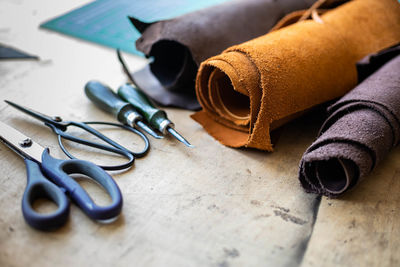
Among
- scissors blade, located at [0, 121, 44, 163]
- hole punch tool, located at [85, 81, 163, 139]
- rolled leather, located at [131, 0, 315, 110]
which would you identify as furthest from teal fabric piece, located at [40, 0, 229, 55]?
scissors blade, located at [0, 121, 44, 163]

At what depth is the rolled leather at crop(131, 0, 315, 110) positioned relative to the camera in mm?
1092

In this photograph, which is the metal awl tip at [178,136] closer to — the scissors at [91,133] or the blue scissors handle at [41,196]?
the scissors at [91,133]

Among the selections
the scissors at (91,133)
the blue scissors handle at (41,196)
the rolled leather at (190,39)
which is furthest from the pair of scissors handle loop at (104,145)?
the rolled leather at (190,39)

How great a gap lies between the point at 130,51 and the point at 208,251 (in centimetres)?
91

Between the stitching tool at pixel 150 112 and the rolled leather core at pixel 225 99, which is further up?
the stitching tool at pixel 150 112

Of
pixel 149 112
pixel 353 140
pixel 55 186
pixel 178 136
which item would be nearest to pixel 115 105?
pixel 149 112

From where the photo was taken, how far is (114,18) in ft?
5.33

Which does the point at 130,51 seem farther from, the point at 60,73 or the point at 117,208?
the point at 117,208

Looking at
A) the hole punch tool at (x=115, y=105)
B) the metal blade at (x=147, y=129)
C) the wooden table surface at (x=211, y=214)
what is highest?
the hole punch tool at (x=115, y=105)

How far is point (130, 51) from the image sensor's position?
4.60 feet

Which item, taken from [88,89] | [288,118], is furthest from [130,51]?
[288,118]

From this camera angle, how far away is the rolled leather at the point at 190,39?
1.09 m

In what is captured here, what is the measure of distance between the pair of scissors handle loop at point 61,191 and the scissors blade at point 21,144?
2 centimetres

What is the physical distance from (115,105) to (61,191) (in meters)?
0.33
